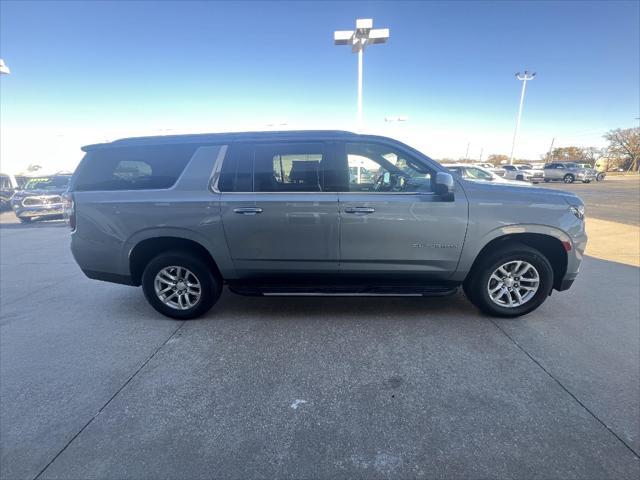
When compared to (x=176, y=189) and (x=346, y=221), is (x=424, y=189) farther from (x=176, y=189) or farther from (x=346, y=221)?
(x=176, y=189)

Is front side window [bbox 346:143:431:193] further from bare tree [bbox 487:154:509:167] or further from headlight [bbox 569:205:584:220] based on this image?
bare tree [bbox 487:154:509:167]

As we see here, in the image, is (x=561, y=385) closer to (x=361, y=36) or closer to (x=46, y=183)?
(x=361, y=36)

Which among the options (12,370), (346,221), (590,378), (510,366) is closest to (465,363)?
(510,366)

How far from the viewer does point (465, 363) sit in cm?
283

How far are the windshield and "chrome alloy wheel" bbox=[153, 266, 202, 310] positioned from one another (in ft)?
42.3

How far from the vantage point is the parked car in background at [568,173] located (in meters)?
28.0

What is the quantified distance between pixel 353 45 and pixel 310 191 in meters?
13.3

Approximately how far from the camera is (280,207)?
333 cm

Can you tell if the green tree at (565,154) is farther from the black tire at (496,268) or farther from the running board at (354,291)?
the running board at (354,291)

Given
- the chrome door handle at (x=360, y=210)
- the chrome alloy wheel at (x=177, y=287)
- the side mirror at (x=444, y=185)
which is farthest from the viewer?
the chrome alloy wheel at (x=177, y=287)

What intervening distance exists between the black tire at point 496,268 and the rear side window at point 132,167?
11.1ft

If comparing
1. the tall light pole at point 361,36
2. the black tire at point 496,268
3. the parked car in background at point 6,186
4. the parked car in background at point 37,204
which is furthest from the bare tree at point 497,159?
the black tire at point 496,268

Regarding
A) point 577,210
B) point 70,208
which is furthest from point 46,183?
point 577,210

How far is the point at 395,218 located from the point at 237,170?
175 centimetres
